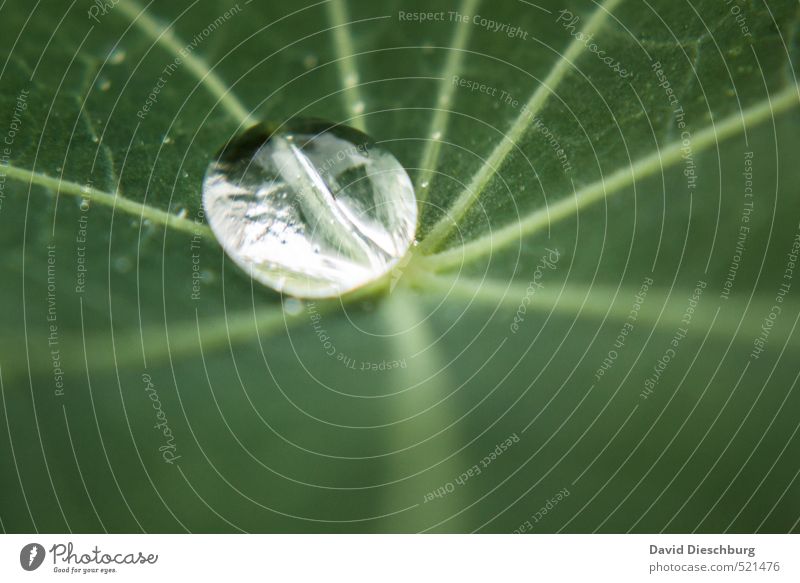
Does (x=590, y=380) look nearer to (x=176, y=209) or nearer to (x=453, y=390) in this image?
(x=453, y=390)

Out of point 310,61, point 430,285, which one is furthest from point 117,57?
point 430,285

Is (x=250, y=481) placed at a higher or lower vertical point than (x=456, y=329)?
lower

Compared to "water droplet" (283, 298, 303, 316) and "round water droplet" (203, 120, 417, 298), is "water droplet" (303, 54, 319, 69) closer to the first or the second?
"round water droplet" (203, 120, 417, 298)
